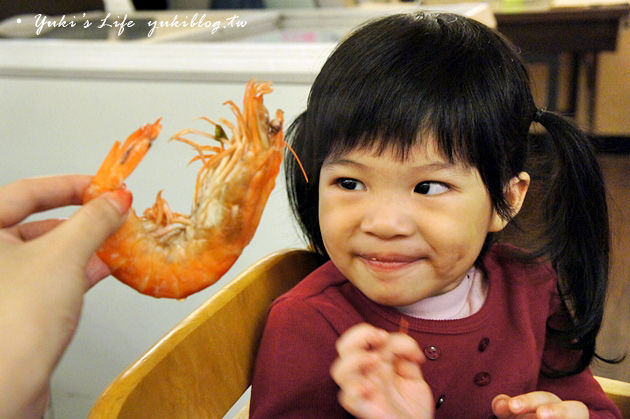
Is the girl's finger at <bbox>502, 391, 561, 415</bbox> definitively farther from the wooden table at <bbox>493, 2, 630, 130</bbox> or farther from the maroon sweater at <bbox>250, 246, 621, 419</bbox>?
the wooden table at <bbox>493, 2, 630, 130</bbox>

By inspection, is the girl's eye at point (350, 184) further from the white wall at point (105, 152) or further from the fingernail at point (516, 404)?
the white wall at point (105, 152)

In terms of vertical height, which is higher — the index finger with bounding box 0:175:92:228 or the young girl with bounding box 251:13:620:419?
the index finger with bounding box 0:175:92:228

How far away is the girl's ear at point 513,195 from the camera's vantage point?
0.82 m

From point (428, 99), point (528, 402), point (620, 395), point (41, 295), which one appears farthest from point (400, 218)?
point (620, 395)

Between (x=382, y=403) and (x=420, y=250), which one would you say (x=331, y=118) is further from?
(x=382, y=403)

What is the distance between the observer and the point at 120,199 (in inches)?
20.6

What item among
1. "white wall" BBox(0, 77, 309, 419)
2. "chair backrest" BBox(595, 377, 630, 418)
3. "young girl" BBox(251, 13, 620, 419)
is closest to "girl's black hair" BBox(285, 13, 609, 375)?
"young girl" BBox(251, 13, 620, 419)

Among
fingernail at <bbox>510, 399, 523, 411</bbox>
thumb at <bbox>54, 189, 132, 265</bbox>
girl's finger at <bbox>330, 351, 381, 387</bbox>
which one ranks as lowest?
fingernail at <bbox>510, 399, 523, 411</bbox>

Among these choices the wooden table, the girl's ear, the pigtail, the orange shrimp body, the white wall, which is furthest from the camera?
the wooden table

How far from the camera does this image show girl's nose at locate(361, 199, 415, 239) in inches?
27.7

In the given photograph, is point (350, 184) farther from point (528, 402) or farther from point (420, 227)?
point (528, 402)

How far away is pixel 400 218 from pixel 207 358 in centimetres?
24

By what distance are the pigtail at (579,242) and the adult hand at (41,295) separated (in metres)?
0.61

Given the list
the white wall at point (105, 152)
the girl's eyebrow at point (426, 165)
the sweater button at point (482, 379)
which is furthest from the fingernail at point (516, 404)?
the white wall at point (105, 152)
